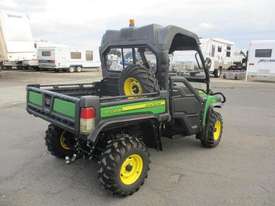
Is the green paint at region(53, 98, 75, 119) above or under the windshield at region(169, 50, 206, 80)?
under

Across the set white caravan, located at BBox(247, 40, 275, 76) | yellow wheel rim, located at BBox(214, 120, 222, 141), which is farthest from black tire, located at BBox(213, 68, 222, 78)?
yellow wheel rim, located at BBox(214, 120, 222, 141)

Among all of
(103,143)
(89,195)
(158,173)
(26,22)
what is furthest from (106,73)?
(26,22)

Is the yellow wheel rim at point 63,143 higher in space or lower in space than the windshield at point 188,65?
lower

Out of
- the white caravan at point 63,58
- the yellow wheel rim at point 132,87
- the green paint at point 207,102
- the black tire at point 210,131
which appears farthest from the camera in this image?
the white caravan at point 63,58

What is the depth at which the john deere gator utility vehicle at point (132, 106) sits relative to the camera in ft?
11.4

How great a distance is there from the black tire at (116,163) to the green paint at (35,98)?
126cm

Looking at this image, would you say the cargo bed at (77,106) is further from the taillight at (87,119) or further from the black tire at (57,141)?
the black tire at (57,141)

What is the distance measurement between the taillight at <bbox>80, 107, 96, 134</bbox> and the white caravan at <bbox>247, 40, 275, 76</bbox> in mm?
18609

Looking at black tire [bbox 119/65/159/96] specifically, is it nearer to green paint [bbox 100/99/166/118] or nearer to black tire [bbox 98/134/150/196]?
green paint [bbox 100/99/166/118]

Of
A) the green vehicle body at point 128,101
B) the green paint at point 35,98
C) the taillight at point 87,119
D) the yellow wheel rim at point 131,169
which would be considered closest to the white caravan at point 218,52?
the green vehicle body at point 128,101

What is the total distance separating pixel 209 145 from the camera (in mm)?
5371

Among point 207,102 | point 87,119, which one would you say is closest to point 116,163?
point 87,119

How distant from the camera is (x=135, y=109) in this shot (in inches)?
146

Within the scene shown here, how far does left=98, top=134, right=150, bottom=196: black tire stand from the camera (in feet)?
11.4
